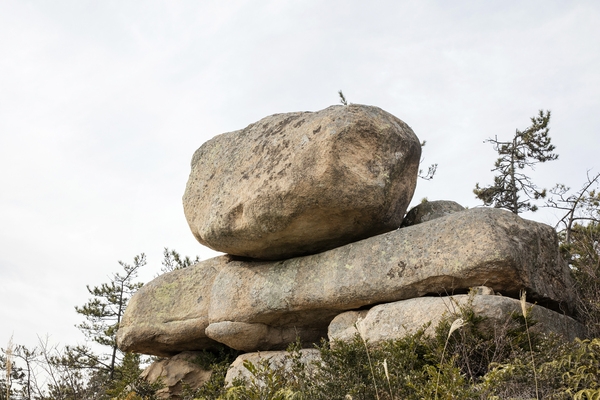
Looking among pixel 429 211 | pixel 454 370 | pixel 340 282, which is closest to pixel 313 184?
pixel 340 282

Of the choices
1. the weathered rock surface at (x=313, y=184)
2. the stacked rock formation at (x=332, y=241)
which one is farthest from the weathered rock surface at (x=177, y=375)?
the weathered rock surface at (x=313, y=184)

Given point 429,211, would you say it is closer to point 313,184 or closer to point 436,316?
point 313,184

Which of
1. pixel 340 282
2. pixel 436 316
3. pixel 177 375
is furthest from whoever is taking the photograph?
pixel 177 375

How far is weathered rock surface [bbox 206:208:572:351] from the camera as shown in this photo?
26.3 feet

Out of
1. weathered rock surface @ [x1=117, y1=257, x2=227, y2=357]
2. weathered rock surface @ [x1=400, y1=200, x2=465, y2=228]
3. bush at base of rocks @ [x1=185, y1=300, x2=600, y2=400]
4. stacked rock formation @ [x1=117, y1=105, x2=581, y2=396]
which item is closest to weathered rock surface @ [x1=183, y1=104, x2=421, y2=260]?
stacked rock formation @ [x1=117, y1=105, x2=581, y2=396]

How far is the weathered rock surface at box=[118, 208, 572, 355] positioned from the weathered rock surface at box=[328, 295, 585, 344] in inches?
12.2

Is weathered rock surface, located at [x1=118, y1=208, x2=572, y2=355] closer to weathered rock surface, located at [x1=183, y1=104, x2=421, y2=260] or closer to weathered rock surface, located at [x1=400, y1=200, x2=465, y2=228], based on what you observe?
weathered rock surface, located at [x1=183, y1=104, x2=421, y2=260]

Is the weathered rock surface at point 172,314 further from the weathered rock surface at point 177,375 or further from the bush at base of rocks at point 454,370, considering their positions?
the bush at base of rocks at point 454,370

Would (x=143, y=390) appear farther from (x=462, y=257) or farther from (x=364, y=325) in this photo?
(x=462, y=257)

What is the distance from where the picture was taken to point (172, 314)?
11547 millimetres

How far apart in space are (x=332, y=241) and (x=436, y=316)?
2.75 metres

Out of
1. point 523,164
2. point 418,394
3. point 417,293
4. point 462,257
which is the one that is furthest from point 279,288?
point 523,164

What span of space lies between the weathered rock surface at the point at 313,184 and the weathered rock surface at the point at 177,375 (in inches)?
105

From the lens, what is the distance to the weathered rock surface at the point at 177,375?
37.2ft
